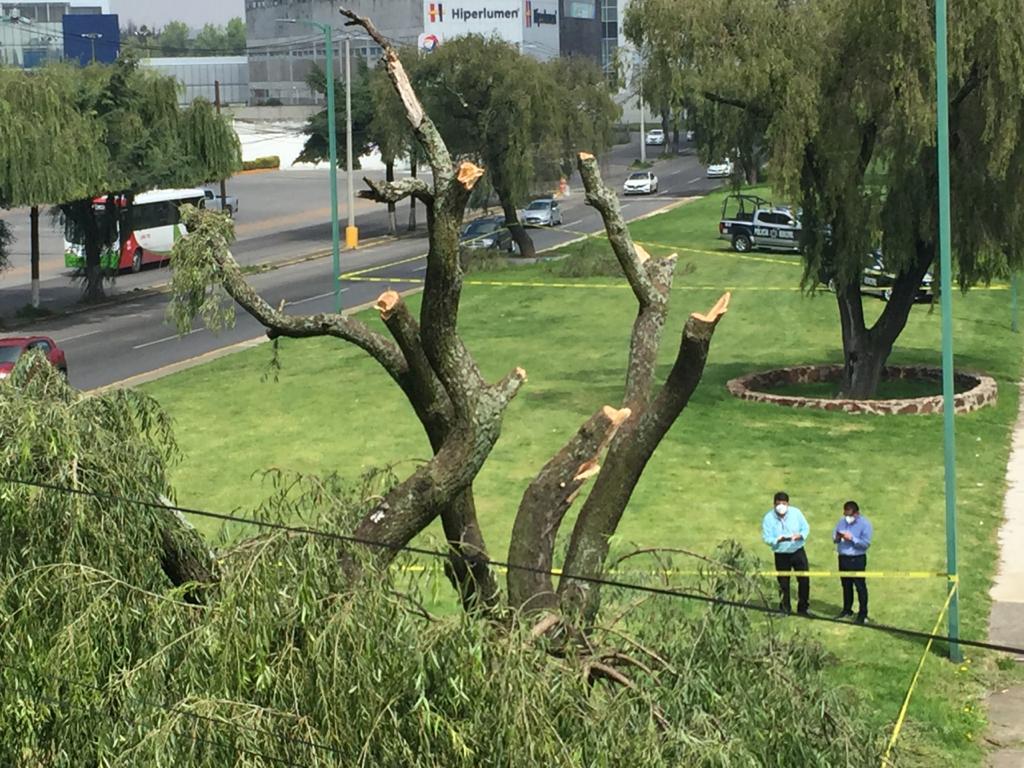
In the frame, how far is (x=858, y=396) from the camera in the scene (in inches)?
1136

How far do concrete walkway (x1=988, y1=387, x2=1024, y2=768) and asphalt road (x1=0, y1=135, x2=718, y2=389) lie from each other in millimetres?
13880

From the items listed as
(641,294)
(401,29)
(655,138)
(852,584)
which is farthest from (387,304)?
(401,29)

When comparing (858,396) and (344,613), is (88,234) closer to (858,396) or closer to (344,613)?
(858,396)

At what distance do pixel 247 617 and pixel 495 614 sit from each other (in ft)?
4.70

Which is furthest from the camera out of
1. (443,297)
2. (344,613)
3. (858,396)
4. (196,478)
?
(858,396)

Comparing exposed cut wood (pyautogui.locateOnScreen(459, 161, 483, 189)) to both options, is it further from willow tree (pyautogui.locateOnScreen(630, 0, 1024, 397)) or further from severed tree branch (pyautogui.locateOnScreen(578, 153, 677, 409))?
willow tree (pyautogui.locateOnScreen(630, 0, 1024, 397))

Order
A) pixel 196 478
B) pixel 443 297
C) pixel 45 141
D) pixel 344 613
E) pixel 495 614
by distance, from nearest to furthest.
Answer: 1. pixel 344 613
2. pixel 495 614
3. pixel 443 297
4. pixel 196 478
5. pixel 45 141

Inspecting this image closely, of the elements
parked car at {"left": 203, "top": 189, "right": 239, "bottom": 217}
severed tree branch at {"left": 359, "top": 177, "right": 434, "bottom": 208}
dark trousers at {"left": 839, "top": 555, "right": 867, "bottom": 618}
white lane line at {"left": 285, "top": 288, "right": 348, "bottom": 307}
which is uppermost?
parked car at {"left": 203, "top": 189, "right": 239, "bottom": 217}

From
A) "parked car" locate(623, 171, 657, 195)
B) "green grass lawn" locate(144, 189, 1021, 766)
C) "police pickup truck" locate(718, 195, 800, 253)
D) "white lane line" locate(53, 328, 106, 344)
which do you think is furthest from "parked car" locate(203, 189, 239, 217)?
"green grass lawn" locate(144, 189, 1021, 766)

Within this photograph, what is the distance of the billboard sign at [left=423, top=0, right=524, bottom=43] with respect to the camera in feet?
361

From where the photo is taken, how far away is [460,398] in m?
11.2

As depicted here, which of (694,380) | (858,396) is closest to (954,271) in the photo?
(858,396)

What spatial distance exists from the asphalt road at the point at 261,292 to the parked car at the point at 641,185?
4.88 ft

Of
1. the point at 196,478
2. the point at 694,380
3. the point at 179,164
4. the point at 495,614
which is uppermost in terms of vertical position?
the point at 179,164
